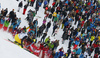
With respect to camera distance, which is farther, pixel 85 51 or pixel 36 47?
pixel 85 51

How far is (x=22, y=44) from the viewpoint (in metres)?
12.6

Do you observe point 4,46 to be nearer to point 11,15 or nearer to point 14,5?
point 11,15

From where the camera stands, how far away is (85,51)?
16.8m

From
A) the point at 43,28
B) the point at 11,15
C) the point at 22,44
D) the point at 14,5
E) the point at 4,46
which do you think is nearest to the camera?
the point at 4,46

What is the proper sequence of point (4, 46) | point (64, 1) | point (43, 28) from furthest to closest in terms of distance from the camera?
point (64, 1), point (43, 28), point (4, 46)

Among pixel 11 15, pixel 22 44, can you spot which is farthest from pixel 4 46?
pixel 11 15

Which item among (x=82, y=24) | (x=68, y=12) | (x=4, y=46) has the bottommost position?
(x=4, y=46)

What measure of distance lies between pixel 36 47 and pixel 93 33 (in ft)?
25.7

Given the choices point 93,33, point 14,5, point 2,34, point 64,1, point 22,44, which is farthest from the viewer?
point 64,1

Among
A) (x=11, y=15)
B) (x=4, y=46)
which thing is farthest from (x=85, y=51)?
(x=4, y=46)

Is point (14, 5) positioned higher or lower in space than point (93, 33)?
higher

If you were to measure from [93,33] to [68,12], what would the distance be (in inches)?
156

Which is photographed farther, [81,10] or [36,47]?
[81,10]

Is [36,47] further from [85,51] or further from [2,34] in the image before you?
[85,51]
